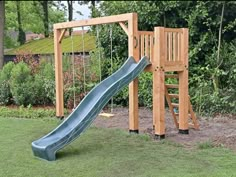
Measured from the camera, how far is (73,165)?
489 cm

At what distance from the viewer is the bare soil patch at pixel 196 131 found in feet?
20.4

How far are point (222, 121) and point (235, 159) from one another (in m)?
3.08

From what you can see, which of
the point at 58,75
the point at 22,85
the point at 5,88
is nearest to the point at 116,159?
the point at 58,75

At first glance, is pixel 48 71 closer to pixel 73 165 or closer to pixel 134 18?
pixel 134 18

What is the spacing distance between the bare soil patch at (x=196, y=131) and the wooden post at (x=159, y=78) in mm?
335

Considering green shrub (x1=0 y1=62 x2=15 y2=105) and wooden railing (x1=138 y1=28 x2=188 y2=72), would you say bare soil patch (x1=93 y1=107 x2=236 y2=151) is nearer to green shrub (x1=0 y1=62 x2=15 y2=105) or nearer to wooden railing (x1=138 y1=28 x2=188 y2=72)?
wooden railing (x1=138 y1=28 x2=188 y2=72)

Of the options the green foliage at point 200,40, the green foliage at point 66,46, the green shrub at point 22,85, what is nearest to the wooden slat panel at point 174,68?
the green foliage at point 200,40

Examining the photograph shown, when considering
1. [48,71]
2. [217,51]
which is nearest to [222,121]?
[217,51]

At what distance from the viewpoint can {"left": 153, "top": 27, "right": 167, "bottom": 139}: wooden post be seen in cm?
627

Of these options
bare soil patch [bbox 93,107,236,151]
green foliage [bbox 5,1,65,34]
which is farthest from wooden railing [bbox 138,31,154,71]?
green foliage [bbox 5,1,65,34]

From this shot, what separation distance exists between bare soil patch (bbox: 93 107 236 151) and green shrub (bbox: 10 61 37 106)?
2587 mm

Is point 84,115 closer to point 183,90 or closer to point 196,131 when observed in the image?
point 183,90

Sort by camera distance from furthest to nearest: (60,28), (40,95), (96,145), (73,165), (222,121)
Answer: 1. (40,95)
2. (60,28)
3. (222,121)
4. (96,145)
5. (73,165)

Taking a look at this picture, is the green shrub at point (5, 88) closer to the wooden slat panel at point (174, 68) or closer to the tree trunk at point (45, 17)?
the wooden slat panel at point (174, 68)
